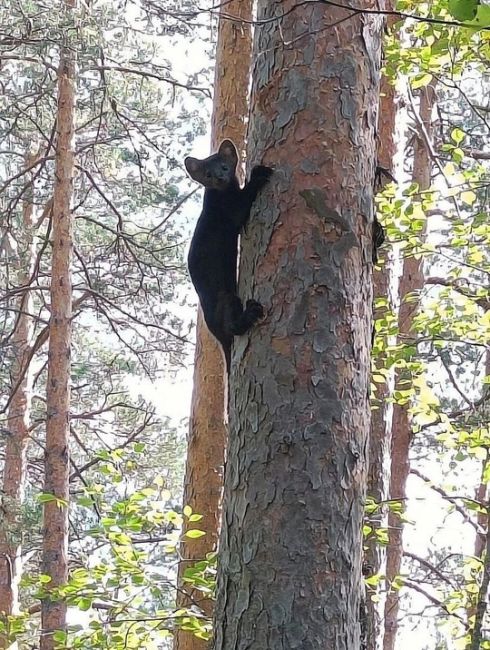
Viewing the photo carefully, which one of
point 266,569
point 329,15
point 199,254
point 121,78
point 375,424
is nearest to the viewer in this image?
point 266,569

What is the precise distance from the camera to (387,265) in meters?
5.71

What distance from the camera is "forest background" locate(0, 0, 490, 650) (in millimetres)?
4113

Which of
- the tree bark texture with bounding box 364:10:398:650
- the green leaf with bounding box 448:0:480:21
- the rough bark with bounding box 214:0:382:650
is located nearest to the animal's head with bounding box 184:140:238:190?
the tree bark texture with bounding box 364:10:398:650

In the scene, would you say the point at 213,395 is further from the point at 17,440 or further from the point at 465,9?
the point at 17,440

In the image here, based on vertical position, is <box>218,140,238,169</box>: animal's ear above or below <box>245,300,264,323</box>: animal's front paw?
above

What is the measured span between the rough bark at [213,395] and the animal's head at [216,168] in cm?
208

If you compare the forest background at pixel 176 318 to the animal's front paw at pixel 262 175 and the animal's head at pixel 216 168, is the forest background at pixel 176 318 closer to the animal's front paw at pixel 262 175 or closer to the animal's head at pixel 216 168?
the animal's front paw at pixel 262 175

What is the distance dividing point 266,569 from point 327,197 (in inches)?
39.6

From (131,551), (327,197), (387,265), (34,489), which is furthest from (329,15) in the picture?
(34,489)

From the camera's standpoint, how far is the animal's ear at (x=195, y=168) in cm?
404

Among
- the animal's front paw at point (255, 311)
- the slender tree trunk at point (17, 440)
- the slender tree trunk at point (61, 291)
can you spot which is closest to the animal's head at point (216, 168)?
the animal's front paw at point (255, 311)

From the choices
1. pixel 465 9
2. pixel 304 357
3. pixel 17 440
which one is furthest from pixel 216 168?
pixel 17 440

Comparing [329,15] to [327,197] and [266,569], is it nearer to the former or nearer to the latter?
[327,197]

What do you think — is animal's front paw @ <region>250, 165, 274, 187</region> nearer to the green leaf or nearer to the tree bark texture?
the green leaf
